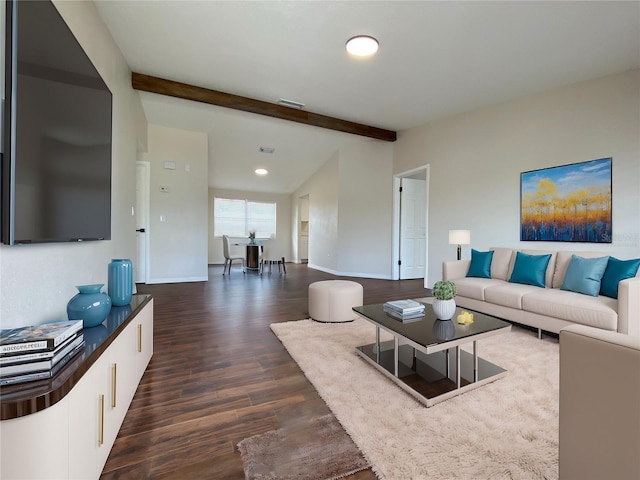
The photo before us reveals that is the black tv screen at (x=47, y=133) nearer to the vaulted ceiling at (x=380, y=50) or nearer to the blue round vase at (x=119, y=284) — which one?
the blue round vase at (x=119, y=284)

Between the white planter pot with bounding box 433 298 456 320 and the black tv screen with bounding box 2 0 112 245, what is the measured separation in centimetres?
222

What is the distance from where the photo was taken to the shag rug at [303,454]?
1148 millimetres

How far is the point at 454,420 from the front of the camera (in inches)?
56.7

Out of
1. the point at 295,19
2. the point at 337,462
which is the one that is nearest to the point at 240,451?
the point at 337,462

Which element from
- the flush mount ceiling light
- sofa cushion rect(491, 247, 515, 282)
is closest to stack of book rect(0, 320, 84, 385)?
the flush mount ceiling light

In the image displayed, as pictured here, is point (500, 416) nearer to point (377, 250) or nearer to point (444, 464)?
point (444, 464)

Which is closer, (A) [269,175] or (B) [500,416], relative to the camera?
(B) [500,416]

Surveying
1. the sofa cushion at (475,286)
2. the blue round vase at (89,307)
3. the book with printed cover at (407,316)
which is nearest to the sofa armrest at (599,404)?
the book with printed cover at (407,316)

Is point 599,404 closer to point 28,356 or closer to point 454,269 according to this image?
point 28,356

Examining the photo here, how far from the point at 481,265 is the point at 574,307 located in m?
1.23

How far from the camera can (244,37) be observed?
274 cm

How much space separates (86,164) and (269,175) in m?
6.13

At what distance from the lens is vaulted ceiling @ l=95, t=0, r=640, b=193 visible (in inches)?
92.8

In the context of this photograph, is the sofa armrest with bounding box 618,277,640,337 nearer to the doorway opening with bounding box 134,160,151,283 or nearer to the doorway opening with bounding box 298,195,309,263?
the doorway opening with bounding box 134,160,151,283
